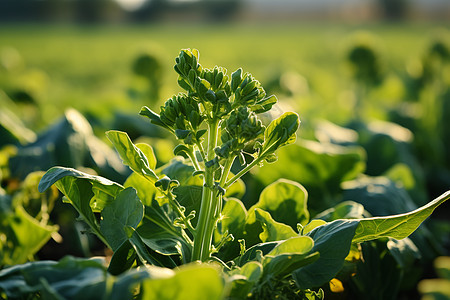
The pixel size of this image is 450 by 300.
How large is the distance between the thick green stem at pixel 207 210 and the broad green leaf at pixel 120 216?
17 cm

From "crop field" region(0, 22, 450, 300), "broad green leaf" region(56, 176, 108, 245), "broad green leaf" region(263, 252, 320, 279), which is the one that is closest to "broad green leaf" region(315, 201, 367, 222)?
"crop field" region(0, 22, 450, 300)

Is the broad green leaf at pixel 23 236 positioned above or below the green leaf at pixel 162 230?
below

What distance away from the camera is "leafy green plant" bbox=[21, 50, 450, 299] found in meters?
1.10

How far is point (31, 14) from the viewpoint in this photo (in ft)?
113

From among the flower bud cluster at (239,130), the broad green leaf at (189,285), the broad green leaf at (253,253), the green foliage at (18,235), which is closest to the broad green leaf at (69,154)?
the green foliage at (18,235)

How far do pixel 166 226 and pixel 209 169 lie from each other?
0.95 ft

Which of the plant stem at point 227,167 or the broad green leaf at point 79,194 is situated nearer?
the plant stem at point 227,167

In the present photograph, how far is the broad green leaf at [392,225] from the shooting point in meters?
1.17

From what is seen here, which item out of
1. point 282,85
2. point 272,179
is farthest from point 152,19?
point 272,179

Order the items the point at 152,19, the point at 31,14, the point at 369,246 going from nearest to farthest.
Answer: the point at 369,246 < the point at 31,14 < the point at 152,19

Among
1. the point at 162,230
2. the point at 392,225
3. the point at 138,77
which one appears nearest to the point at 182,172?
the point at 162,230

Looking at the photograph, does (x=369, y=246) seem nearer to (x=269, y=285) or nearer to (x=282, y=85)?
(x=269, y=285)

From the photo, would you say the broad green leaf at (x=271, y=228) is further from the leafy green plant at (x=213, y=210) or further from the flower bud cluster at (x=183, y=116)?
the flower bud cluster at (x=183, y=116)

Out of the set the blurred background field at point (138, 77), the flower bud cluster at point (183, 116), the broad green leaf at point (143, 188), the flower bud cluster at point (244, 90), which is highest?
the flower bud cluster at point (244, 90)
